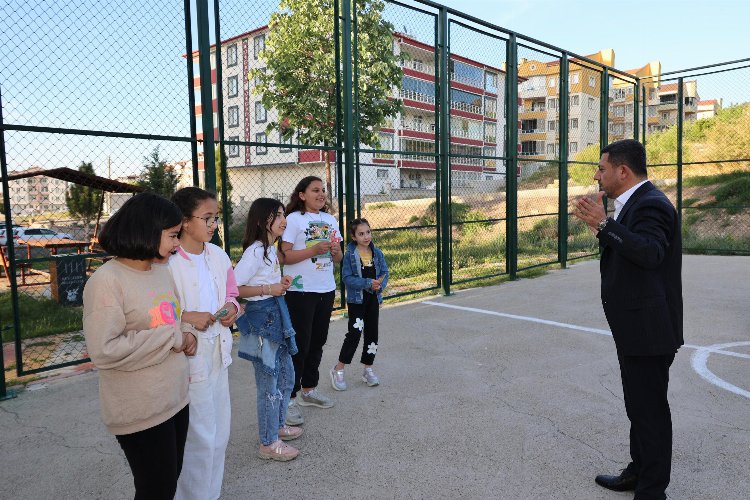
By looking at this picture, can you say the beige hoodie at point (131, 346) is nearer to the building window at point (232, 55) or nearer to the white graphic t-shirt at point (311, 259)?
the white graphic t-shirt at point (311, 259)

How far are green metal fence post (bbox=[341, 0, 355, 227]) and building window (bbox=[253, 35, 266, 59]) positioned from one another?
134cm

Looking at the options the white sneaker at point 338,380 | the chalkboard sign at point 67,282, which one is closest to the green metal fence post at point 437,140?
the white sneaker at point 338,380

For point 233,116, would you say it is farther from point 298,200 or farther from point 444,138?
point 298,200

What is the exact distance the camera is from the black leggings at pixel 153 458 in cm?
188

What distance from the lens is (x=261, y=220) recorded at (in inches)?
122

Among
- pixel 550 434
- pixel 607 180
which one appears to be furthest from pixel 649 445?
pixel 607 180

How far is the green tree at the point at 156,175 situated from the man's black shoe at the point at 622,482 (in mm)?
4995

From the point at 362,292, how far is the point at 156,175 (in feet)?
16.5

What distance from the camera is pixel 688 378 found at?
4.40 meters

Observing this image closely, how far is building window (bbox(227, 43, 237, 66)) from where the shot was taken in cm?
617

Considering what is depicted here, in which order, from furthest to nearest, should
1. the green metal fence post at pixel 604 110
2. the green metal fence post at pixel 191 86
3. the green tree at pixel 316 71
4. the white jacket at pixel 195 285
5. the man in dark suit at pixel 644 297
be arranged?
the green metal fence post at pixel 604 110 → the green tree at pixel 316 71 → the green metal fence post at pixel 191 86 → the man in dark suit at pixel 644 297 → the white jacket at pixel 195 285

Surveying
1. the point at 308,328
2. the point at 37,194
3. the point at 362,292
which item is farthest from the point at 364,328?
the point at 37,194

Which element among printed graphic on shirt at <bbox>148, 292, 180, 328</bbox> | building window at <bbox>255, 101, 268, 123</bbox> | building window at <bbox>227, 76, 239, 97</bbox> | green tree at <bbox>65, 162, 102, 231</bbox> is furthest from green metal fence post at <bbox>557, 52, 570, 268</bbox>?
printed graphic on shirt at <bbox>148, 292, 180, 328</bbox>

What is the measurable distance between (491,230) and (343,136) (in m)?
5.77
